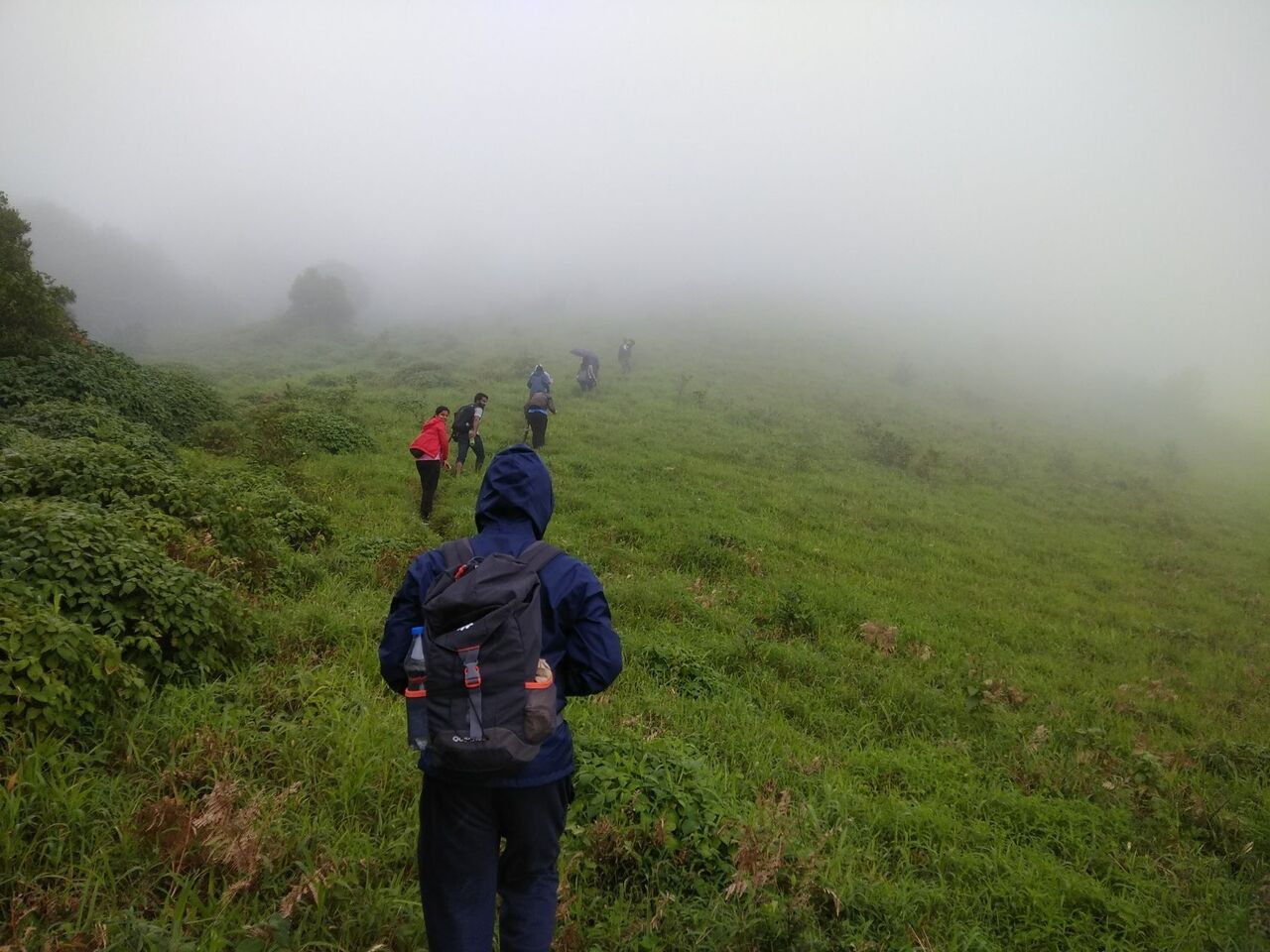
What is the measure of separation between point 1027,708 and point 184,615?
27.6 ft

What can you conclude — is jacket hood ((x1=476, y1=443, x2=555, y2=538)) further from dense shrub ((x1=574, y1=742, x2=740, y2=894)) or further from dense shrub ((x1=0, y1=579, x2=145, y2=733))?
dense shrub ((x1=0, y1=579, x2=145, y2=733))

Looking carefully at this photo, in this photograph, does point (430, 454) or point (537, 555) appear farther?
point (430, 454)

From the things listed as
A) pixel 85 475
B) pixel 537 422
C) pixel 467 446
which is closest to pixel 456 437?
pixel 467 446

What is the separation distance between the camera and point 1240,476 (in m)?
26.7

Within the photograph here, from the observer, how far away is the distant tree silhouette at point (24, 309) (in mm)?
12032

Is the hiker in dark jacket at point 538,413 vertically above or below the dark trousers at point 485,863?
above

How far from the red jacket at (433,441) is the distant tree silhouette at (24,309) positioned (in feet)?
Answer: 28.0

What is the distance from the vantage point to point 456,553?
9.33ft

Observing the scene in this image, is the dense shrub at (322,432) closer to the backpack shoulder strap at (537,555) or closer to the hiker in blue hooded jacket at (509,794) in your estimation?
the hiker in blue hooded jacket at (509,794)

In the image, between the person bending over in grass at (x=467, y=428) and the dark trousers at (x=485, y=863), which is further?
the person bending over in grass at (x=467, y=428)

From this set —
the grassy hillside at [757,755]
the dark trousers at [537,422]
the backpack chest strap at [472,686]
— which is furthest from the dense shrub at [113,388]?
the backpack chest strap at [472,686]

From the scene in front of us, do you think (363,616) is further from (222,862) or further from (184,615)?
(222,862)

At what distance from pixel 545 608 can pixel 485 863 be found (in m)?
1.11

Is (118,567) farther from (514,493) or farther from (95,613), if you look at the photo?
(514,493)
